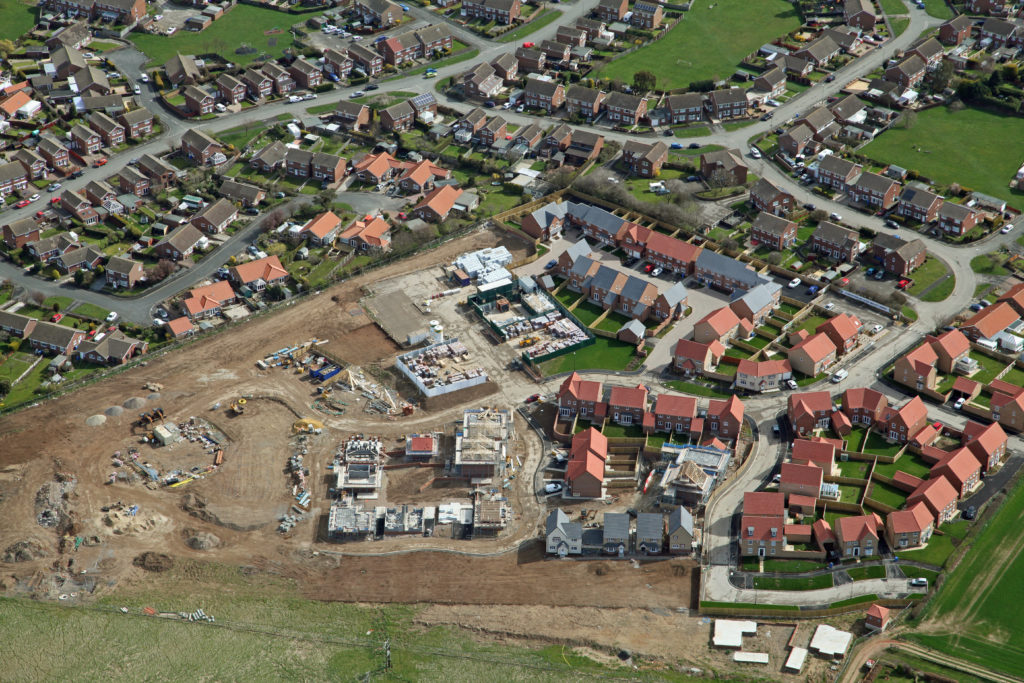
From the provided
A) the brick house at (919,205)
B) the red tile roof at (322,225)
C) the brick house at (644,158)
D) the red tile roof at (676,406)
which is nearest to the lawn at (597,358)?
the red tile roof at (676,406)

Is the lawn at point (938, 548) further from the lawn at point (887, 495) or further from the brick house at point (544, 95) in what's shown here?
the brick house at point (544, 95)

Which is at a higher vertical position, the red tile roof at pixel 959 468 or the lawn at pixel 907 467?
the red tile roof at pixel 959 468

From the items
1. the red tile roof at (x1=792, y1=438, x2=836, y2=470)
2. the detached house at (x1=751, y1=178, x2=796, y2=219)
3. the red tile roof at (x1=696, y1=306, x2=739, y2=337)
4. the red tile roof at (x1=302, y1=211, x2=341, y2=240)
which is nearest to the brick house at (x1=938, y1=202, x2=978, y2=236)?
the detached house at (x1=751, y1=178, x2=796, y2=219)

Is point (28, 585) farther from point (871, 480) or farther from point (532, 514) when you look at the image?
point (871, 480)

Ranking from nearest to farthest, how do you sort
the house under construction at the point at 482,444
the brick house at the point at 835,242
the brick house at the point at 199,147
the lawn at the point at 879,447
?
1. the lawn at the point at 879,447
2. the house under construction at the point at 482,444
3. the brick house at the point at 835,242
4. the brick house at the point at 199,147

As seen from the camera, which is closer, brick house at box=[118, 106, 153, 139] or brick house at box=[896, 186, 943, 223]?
brick house at box=[896, 186, 943, 223]

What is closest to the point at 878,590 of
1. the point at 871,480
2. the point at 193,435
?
the point at 871,480

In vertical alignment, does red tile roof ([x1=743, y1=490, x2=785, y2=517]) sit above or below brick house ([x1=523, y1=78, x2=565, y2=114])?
above

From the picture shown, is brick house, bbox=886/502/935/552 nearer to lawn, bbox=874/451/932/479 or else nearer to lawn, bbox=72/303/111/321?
lawn, bbox=874/451/932/479
